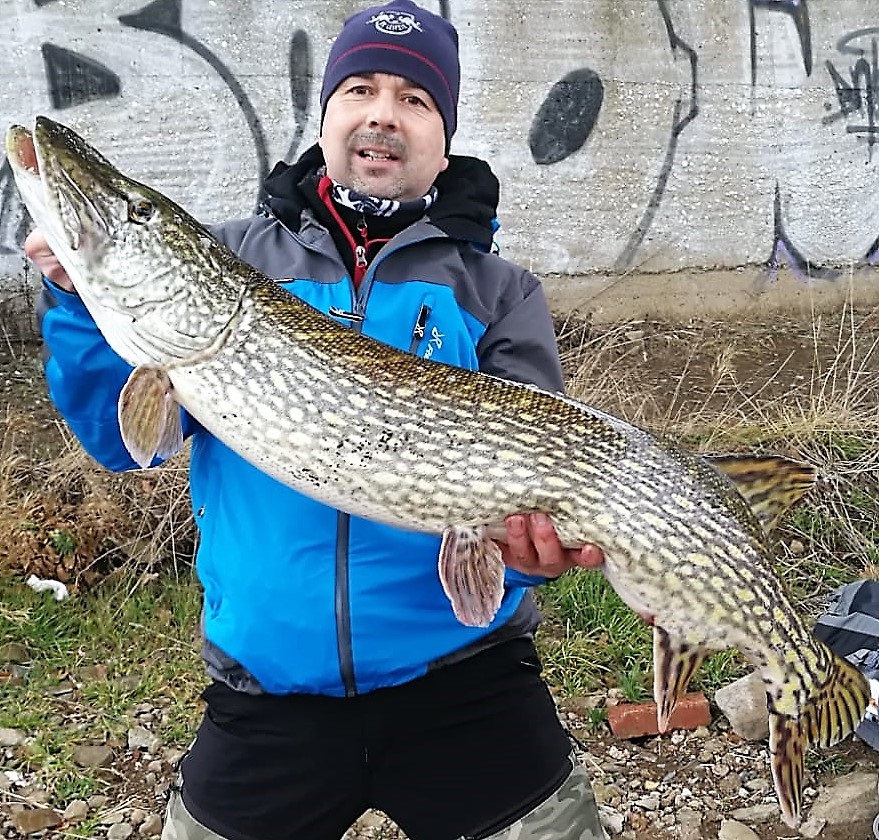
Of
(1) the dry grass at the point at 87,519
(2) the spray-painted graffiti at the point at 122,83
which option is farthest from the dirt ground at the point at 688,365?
(2) the spray-painted graffiti at the point at 122,83

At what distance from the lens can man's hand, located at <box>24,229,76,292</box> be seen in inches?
65.7

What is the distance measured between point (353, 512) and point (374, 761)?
1.52 feet

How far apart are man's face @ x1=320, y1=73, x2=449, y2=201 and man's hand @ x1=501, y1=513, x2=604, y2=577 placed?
0.73 m

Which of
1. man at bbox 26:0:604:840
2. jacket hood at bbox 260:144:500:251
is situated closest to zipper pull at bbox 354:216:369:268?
man at bbox 26:0:604:840

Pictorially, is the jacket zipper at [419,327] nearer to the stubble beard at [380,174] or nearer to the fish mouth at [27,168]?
the stubble beard at [380,174]

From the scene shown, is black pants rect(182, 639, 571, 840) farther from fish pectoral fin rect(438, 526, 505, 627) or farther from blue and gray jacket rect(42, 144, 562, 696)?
fish pectoral fin rect(438, 526, 505, 627)

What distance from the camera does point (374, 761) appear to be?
175cm

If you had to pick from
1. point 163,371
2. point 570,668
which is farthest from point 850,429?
point 163,371

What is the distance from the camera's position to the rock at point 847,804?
2535mm

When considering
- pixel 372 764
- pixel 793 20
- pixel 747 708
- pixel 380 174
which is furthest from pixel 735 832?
pixel 793 20

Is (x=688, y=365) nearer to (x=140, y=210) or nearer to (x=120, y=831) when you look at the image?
(x=120, y=831)

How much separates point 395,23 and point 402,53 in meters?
0.10

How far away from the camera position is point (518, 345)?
6.30ft

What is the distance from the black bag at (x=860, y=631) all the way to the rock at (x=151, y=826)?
1837 mm
